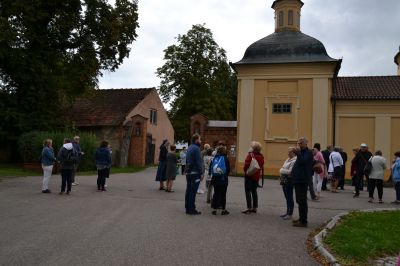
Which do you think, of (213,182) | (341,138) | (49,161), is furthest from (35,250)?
(341,138)

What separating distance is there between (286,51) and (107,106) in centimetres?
1580

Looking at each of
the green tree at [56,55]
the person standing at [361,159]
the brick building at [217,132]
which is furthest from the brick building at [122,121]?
the person standing at [361,159]

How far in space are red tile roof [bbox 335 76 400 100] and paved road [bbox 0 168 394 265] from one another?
17.8 m

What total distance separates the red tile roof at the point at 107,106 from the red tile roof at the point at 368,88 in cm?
1645

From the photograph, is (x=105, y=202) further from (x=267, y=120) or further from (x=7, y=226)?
(x=267, y=120)

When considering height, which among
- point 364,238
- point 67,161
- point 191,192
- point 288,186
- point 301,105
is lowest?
point 364,238

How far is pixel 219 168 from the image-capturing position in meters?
11.3

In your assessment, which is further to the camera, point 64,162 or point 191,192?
point 64,162

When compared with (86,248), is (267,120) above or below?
above

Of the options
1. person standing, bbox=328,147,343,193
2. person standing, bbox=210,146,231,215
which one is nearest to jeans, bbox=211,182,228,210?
person standing, bbox=210,146,231,215

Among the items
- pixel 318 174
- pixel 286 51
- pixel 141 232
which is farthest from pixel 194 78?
pixel 141 232

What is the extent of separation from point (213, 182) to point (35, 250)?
534cm

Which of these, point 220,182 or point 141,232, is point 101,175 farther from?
point 141,232

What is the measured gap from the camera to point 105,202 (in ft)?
42.4
